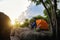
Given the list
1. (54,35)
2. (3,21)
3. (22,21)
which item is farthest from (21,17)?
(3,21)

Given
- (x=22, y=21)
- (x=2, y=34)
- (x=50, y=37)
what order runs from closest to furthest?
(x=2, y=34) < (x=50, y=37) < (x=22, y=21)

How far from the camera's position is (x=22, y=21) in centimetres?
1748

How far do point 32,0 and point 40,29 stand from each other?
2.16 m

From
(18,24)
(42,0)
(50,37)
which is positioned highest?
(42,0)

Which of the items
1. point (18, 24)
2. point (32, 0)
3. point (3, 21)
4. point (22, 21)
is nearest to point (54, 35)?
point (32, 0)

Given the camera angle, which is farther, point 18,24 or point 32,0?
point 18,24

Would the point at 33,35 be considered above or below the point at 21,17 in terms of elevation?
below

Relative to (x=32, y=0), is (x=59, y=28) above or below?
below

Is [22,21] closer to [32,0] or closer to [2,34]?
[32,0]

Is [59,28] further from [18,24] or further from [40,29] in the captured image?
[18,24]

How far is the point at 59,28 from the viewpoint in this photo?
13602mm

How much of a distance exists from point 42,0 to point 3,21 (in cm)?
1224

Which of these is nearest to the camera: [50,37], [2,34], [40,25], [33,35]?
[2,34]

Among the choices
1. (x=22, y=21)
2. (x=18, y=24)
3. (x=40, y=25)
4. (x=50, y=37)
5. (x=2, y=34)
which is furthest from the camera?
(x=22, y=21)
